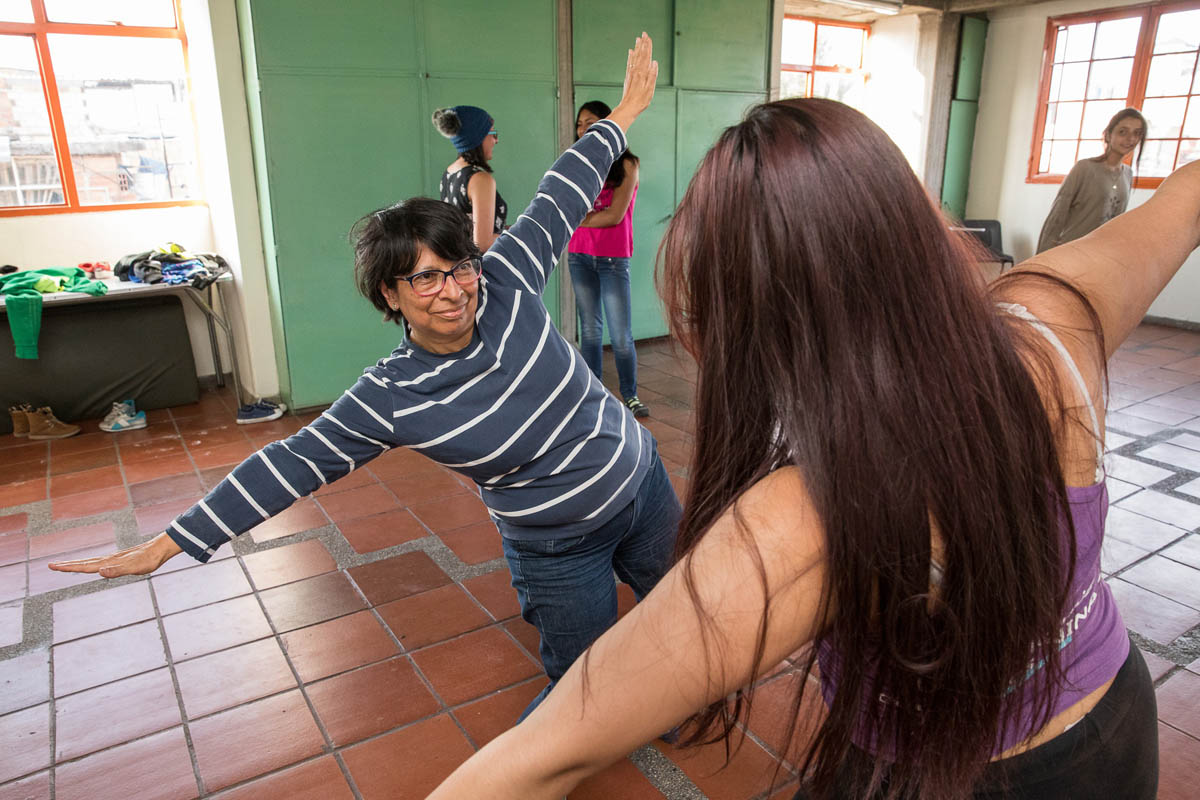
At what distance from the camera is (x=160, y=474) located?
4.05 meters

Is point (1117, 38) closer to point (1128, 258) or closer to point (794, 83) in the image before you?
point (794, 83)

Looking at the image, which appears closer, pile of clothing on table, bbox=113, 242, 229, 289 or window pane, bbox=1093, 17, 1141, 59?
pile of clothing on table, bbox=113, 242, 229, 289

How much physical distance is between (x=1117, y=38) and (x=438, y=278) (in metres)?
7.76

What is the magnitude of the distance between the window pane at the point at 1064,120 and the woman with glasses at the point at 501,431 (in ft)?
24.0

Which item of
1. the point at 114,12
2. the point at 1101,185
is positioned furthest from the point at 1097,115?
the point at 114,12

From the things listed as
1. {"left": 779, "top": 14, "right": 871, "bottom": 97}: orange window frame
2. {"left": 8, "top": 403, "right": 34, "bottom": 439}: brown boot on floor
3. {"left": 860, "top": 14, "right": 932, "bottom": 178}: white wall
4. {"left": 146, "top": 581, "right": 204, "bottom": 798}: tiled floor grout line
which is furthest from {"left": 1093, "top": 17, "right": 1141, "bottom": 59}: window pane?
{"left": 8, "top": 403, "right": 34, "bottom": 439}: brown boot on floor

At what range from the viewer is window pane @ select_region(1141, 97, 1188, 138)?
6746 millimetres

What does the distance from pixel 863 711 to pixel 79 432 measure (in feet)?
16.5

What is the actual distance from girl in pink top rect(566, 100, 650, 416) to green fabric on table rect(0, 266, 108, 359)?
2.63 meters

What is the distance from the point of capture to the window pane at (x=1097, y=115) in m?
7.20

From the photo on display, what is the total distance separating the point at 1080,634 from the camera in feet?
2.78

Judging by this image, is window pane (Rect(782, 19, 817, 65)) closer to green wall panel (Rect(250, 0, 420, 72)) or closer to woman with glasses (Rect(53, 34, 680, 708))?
green wall panel (Rect(250, 0, 420, 72))

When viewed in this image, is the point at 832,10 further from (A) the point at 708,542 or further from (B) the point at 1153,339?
(A) the point at 708,542

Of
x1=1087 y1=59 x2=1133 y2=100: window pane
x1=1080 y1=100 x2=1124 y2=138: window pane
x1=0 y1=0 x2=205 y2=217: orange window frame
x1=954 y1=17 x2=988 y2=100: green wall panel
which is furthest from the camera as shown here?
x1=954 y1=17 x2=988 y2=100: green wall panel
